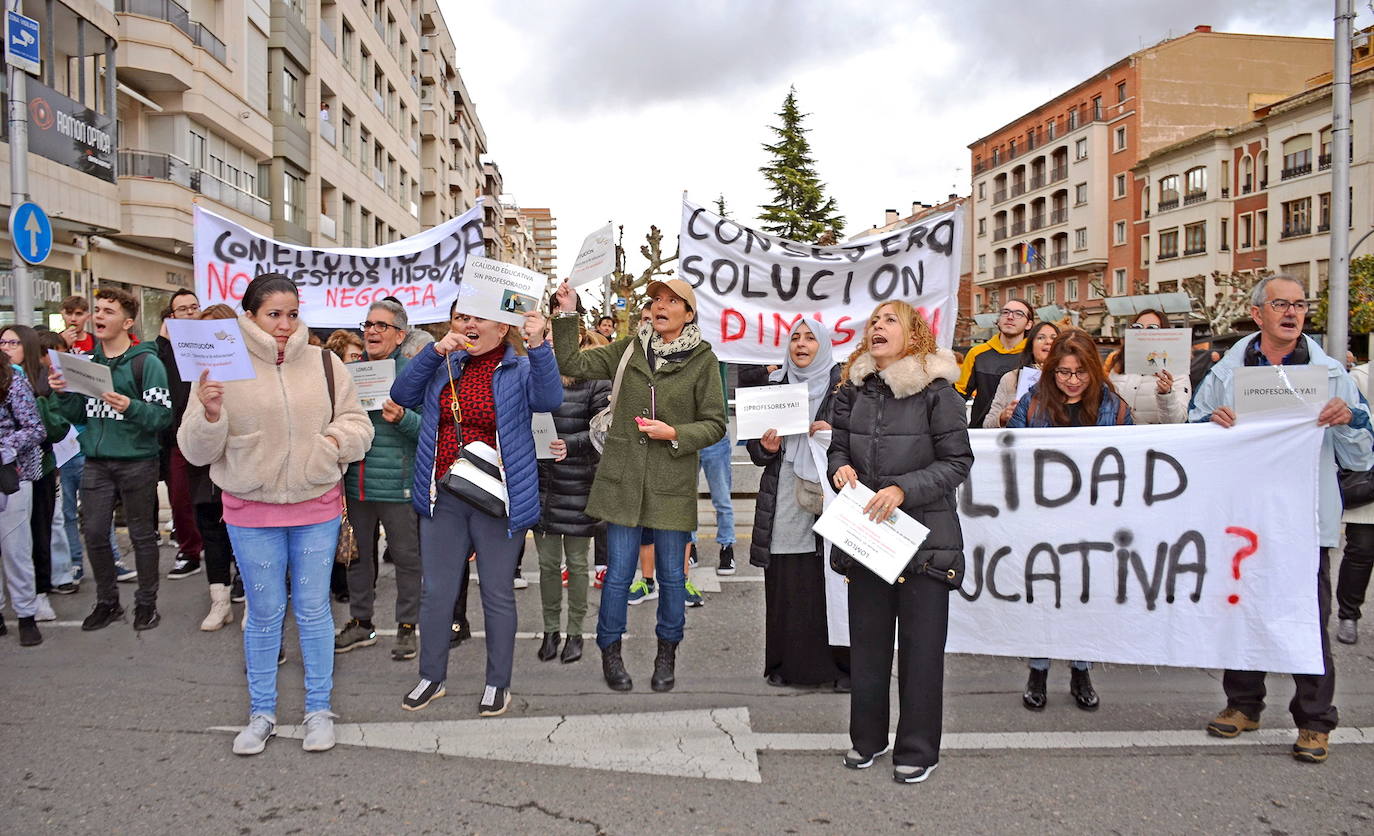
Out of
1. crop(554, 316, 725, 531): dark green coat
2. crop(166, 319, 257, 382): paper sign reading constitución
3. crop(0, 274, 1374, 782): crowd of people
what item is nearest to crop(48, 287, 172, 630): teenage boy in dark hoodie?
crop(0, 274, 1374, 782): crowd of people

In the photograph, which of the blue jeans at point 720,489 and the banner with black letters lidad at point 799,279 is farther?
the blue jeans at point 720,489

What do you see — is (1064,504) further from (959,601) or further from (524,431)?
Answer: (524,431)

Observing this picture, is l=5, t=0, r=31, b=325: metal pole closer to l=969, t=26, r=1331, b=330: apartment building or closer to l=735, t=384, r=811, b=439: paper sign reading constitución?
l=735, t=384, r=811, b=439: paper sign reading constitución

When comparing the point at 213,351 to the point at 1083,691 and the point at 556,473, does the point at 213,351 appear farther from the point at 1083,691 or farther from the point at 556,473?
the point at 1083,691

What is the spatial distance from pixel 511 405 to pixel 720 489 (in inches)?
131

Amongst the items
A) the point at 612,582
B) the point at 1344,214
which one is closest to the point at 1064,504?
the point at 612,582

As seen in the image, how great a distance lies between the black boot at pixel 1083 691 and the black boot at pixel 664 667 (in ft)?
6.39

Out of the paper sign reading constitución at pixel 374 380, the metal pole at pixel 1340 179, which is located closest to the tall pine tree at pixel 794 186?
the metal pole at pixel 1340 179

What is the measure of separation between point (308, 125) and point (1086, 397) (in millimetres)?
30628

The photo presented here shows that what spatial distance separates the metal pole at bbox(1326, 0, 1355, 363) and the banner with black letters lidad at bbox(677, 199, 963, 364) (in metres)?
10.2

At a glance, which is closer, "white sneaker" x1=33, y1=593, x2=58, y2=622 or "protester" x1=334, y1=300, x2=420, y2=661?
"protester" x1=334, y1=300, x2=420, y2=661

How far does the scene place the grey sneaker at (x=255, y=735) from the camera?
13.1ft

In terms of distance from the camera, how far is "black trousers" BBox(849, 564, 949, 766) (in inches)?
149

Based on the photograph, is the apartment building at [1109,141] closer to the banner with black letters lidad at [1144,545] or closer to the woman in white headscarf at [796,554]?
the banner with black letters lidad at [1144,545]
